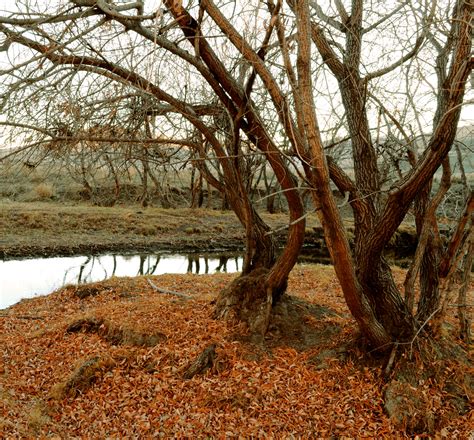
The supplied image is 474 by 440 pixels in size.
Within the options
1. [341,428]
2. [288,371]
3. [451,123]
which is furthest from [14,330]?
[451,123]

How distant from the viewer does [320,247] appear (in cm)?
2270

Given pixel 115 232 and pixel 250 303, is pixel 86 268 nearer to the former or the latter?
pixel 115 232

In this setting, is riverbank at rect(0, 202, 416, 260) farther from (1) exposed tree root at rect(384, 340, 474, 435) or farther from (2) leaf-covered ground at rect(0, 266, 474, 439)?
(1) exposed tree root at rect(384, 340, 474, 435)

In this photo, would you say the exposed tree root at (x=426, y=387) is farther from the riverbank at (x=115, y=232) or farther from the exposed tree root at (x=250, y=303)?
the riverbank at (x=115, y=232)

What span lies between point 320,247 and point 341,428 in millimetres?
17946

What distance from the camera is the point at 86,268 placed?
1752 centimetres

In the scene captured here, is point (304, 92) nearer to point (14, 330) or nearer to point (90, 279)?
point (14, 330)

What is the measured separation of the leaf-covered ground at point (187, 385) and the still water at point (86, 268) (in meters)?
6.34

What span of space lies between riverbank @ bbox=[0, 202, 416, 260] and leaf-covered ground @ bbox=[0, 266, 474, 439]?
13.0 m

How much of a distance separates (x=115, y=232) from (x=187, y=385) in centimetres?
1835

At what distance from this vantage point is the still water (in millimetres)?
14516

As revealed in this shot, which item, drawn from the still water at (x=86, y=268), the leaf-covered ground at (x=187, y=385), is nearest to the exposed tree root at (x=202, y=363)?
the leaf-covered ground at (x=187, y=385)

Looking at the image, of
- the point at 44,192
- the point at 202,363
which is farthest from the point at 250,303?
the point at 44,192

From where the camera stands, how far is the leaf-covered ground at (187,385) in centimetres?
515
